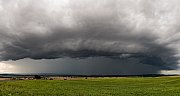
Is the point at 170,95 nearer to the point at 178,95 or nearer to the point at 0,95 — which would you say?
the point at 178,95

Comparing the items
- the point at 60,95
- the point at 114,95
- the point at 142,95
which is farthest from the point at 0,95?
the point at 142,95

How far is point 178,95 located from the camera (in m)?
Answer: 48.6

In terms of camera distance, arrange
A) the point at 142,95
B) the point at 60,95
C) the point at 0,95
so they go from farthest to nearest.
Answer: the point at 142,95, the point at 60,95, the point at 0,95

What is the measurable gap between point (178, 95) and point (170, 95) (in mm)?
1386

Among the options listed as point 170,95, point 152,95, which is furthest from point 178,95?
point 152,95

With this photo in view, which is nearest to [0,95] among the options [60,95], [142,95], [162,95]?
[60,95]

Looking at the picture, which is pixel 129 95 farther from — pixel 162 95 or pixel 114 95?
pixel 162 95

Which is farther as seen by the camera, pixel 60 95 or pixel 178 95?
pixel 178 95

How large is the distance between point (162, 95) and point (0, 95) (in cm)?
2833

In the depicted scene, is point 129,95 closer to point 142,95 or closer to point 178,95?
point 142,95

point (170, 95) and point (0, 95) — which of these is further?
point (170, 95)

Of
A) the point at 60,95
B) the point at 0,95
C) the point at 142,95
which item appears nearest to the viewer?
the point at 0,95

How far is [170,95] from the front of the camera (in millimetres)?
49062

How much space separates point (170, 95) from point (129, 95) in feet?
24.5
